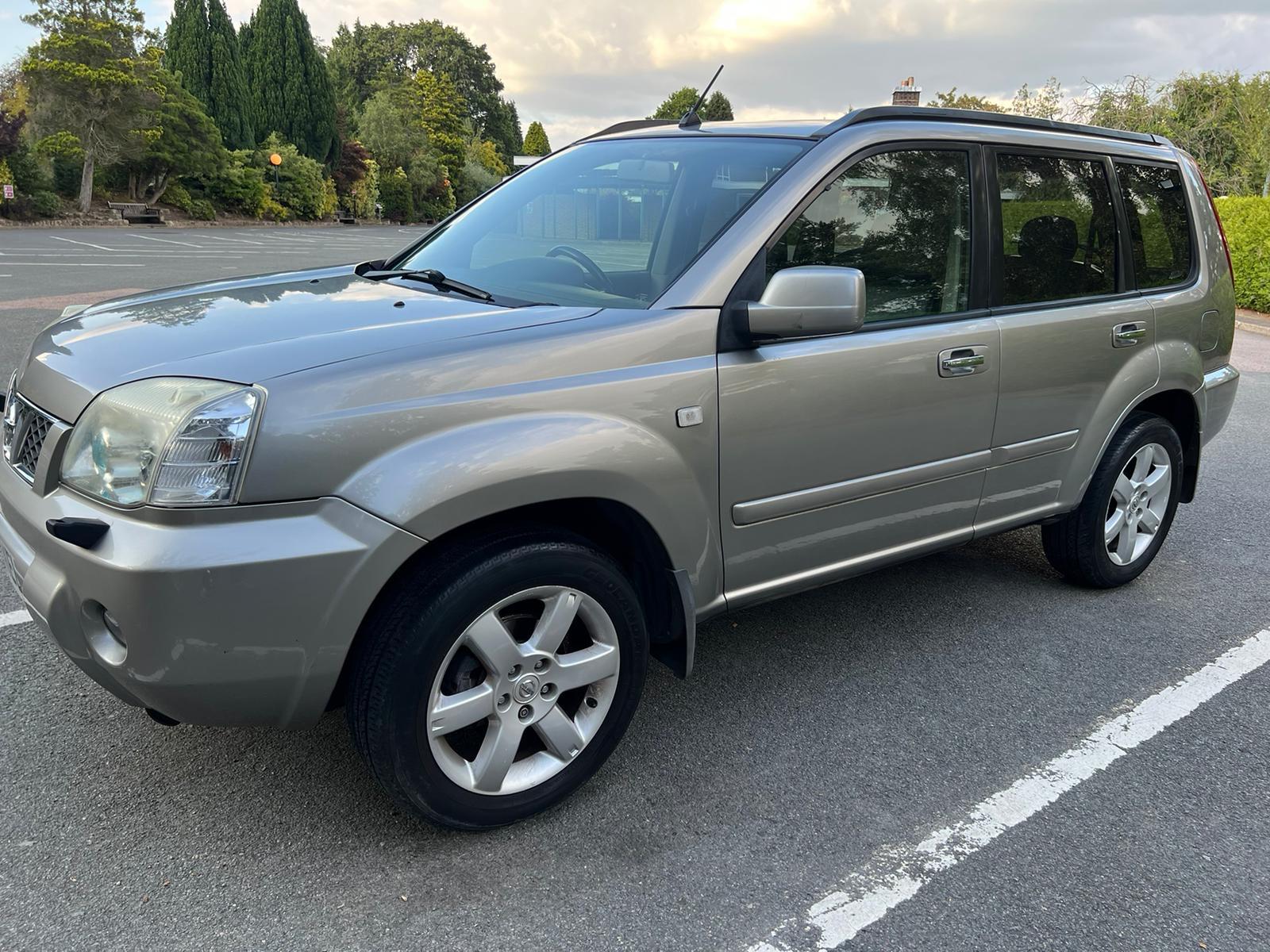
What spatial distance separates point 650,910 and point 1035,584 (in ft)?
8.69

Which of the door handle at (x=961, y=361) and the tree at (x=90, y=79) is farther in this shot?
the tree at (x=90, y=79)

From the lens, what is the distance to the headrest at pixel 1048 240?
341cm

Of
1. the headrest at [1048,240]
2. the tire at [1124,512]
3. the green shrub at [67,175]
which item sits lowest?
the tire at [1124,512]

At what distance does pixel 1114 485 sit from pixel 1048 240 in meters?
1.04

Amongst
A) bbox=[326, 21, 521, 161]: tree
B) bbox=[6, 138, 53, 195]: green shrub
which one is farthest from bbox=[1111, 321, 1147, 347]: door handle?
bbox=[326, 21, 521, 161]: tree

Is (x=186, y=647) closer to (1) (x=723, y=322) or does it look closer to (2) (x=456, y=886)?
(2) (x=456, y=886)

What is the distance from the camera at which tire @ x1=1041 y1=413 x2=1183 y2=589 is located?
3863 millimetres

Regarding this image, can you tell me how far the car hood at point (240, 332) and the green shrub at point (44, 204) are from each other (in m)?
35.7

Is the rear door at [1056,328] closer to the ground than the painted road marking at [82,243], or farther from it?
farther from it

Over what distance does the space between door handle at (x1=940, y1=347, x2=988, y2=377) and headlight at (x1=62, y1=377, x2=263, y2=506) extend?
6.71 ft

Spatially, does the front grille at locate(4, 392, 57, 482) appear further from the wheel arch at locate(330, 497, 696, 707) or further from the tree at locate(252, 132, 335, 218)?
the tree at locate(252, 132, 335, 218)

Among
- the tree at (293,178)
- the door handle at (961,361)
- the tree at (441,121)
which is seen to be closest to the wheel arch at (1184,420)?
the door handle at (961,361)

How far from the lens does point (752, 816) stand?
2.57 m

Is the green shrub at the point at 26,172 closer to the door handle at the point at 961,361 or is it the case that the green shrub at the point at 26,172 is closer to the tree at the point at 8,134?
the tree at the point at 8,134
